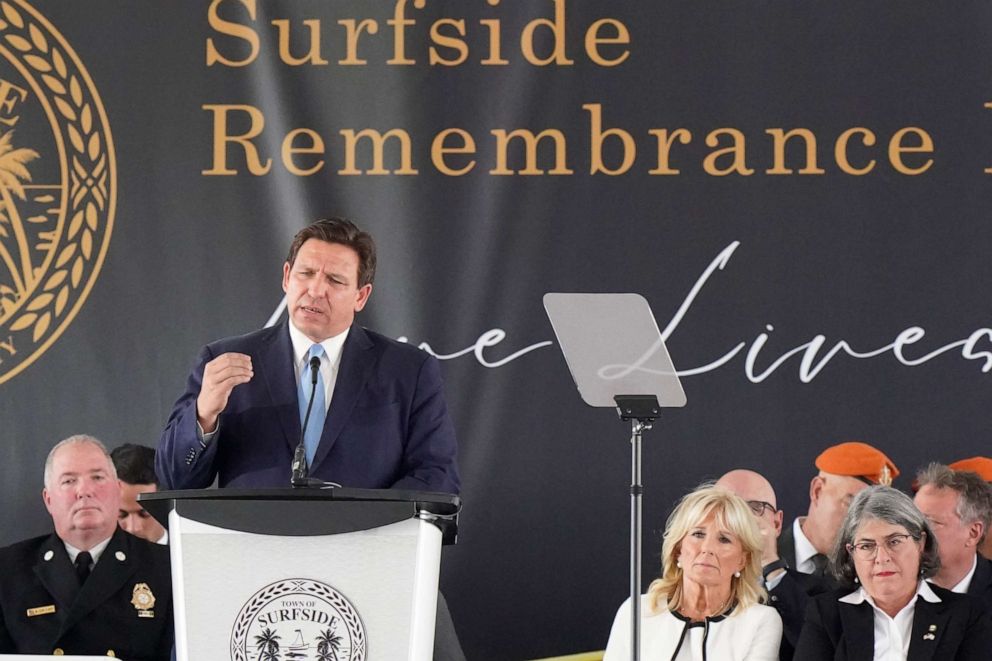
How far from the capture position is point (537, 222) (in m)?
4.32

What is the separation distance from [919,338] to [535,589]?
1351mm

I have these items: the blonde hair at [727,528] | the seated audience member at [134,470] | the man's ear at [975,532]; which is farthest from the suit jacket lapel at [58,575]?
the man's ear at [975,532]

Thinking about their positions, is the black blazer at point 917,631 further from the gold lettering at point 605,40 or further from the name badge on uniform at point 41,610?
the name badge on uniform at point 41,610

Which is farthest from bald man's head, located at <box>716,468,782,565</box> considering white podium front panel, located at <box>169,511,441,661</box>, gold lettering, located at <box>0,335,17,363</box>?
gold lettering, located at <box>0,335,17,363</box>

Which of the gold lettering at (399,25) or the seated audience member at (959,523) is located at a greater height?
the gold lettering at (399,25)

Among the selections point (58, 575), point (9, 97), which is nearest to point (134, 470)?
point (58, 575)

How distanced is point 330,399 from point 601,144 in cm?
149

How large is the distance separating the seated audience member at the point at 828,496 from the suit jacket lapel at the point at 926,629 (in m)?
0.67

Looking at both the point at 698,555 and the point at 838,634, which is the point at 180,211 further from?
the point at 838,634

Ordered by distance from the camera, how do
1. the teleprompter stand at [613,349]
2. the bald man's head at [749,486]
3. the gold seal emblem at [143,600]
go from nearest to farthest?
1. the teleprompter stand at [613,349]
2. the gold seal emblem at [143,600]
3. the bald man's head at [749,486]

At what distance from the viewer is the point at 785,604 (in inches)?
154

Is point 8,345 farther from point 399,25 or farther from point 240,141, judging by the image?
point 399,25

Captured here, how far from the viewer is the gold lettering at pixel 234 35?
4371mm

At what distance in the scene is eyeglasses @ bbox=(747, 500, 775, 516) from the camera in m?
4.14
